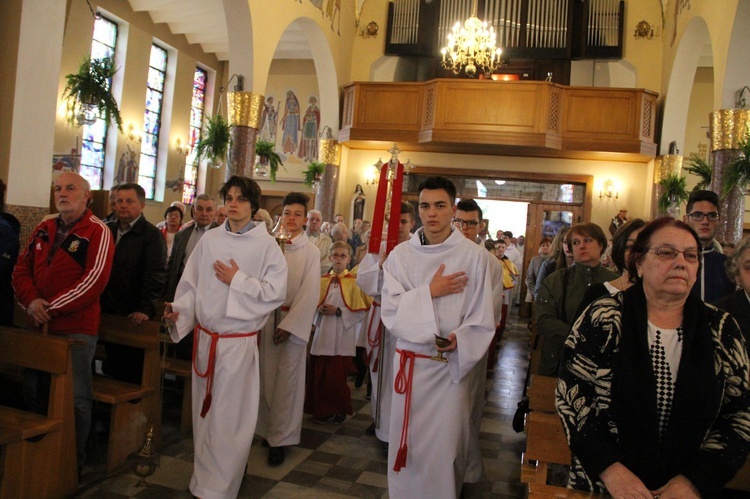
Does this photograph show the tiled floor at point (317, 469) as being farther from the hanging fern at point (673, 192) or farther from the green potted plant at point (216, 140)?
the hanging fern at point (673, 192)

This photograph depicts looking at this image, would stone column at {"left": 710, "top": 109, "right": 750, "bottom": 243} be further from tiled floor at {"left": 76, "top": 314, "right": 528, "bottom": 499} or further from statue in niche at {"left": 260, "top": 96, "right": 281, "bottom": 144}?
statue in niche at {"left": 260, "top": 96, "right": 281, "bottom": 144}

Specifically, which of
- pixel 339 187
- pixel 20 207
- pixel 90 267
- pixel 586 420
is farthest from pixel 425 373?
pixel 339 187

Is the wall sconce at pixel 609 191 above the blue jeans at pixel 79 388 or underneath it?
above

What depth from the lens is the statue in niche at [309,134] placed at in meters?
16.2

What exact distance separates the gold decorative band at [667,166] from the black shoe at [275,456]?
416 inches

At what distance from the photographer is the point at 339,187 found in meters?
14.1

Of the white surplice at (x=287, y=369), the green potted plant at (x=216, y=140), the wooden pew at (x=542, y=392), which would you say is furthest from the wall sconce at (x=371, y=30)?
the wooden pew at (x=542, y=392)

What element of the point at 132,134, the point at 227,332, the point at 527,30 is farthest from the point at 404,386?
the point at 132,134

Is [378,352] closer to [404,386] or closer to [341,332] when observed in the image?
[341,332]

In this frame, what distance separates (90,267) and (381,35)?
39.4 ft

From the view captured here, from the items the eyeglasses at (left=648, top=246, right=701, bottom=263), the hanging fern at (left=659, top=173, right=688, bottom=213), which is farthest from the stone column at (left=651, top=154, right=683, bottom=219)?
the eyeglasses at (left=648, top=246, right=701, bottom=263)

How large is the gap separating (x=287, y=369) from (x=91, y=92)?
474 centimetres

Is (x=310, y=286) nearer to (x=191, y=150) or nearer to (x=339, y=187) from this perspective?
(x=339, y=187)

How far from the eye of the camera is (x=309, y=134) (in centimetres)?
1625
